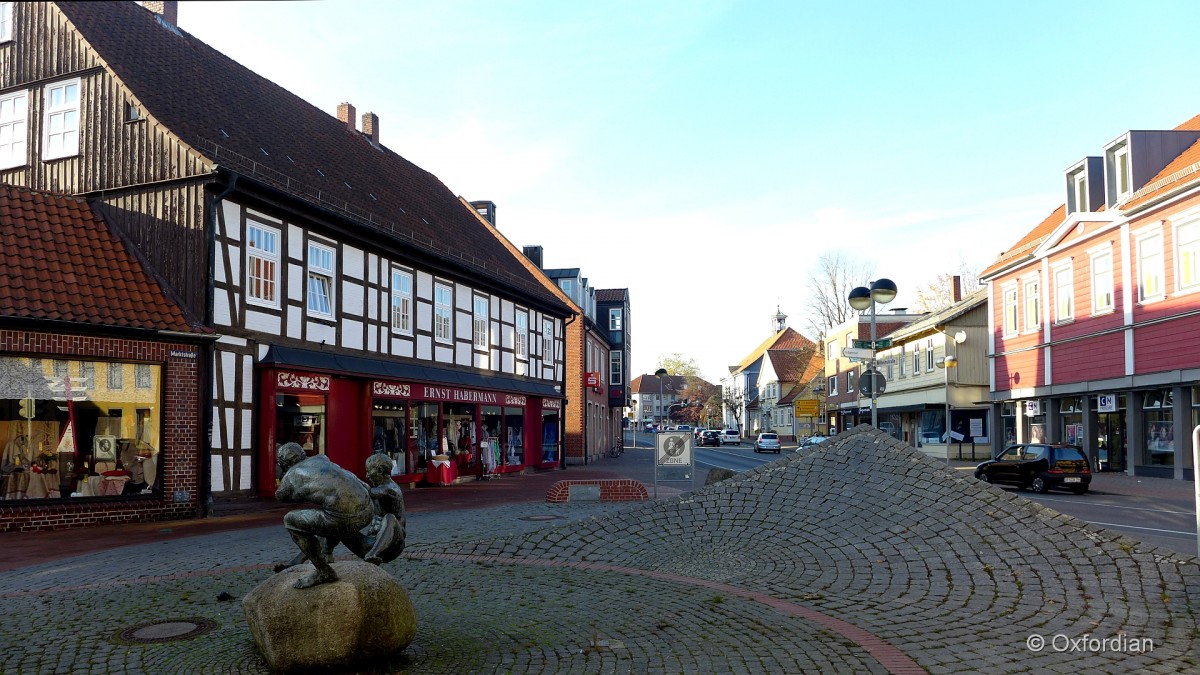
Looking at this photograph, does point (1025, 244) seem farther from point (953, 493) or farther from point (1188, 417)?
point (953, 493)

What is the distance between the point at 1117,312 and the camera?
27281 mm

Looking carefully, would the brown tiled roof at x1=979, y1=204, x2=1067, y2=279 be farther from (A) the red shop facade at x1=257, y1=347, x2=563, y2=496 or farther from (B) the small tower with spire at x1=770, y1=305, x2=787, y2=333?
(B) the small tower with spire at x1=770, y1=305, x2=787, y2=333

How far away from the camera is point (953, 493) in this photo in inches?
392

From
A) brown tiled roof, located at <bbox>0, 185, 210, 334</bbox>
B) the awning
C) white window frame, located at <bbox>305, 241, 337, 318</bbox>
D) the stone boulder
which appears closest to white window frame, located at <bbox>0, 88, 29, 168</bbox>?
brown tiled roof, located at <bbox>0, 185, 210, 334</bbox>

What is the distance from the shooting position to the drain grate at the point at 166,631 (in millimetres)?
6543

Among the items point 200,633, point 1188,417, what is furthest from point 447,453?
point 1188,417

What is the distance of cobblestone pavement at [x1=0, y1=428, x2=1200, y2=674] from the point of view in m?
6.04

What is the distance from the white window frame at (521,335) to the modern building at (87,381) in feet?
49.6

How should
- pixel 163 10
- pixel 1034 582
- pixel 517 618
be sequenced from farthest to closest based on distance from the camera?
pixel 163 10 → pixel 1034 582 → pixel 517 618

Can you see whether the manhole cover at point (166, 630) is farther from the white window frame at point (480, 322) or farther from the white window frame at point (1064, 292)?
the white window frame at point (1064, 292)

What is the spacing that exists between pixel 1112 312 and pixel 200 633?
93.2 ft

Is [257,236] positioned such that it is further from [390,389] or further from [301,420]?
[390,389]

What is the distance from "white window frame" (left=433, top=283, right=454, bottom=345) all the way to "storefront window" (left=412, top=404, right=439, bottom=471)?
2066 mm

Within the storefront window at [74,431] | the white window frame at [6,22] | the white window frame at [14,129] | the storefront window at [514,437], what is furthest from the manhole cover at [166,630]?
the storefront window at [514,437]
